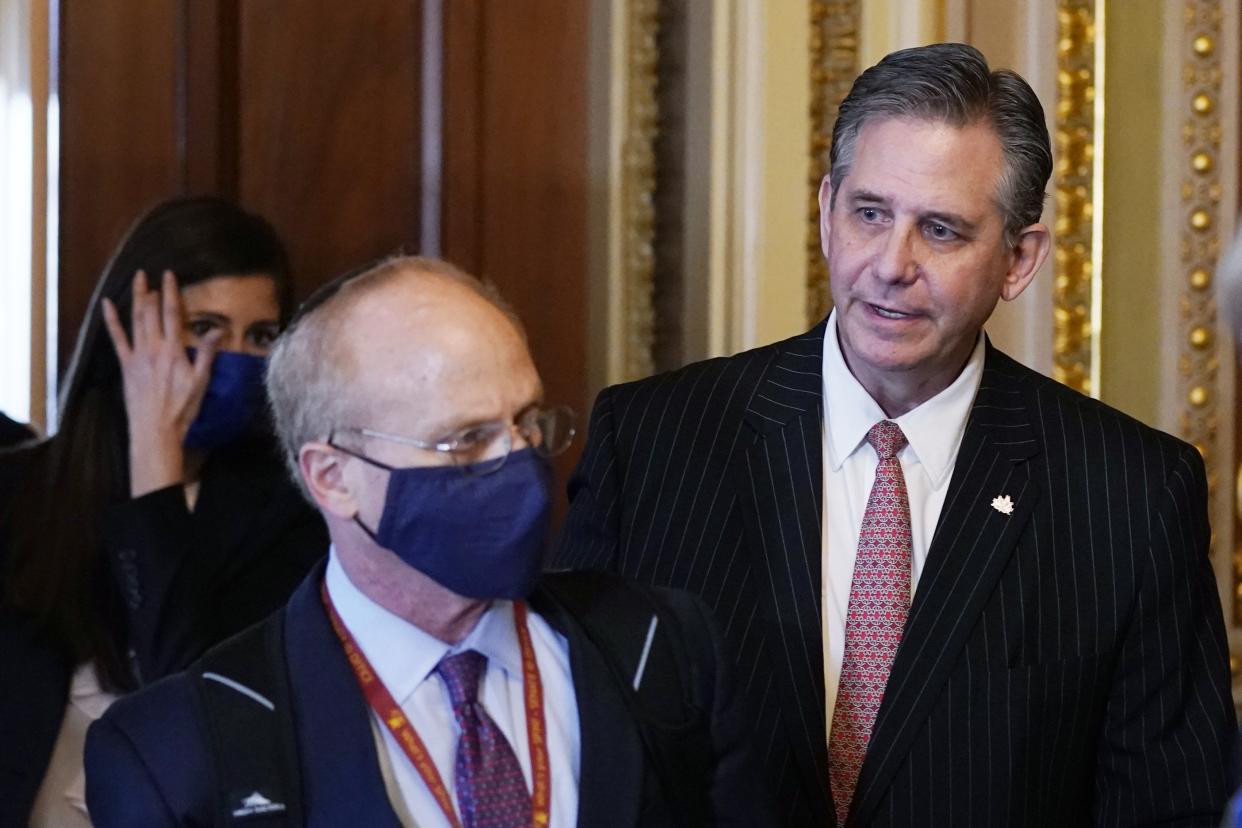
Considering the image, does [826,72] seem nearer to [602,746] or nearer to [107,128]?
[107,128]

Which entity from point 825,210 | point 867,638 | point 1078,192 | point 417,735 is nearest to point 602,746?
point 417,735

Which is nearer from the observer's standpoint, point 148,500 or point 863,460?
point 863,460

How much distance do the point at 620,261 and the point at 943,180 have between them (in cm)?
94

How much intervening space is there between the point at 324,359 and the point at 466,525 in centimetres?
Answer: 26

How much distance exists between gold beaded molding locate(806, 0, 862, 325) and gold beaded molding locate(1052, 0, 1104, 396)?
0.41 meters

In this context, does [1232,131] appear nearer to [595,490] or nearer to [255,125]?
[595,490]

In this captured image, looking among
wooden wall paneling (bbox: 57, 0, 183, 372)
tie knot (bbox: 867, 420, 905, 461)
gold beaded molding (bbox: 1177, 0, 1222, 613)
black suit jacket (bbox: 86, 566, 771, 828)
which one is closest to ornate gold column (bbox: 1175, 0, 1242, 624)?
gold beaded molding (bbox: 1177, 0, 1222, 613)

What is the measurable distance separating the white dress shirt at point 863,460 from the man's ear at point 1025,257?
0.43ft

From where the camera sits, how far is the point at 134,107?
298cm

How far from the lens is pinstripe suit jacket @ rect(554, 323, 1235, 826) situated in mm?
2311

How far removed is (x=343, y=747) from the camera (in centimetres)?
188

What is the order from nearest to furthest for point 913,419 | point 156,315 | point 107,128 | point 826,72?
point 913,419, point 156,315, point 107,128, point 826,72

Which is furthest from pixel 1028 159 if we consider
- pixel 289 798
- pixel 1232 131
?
pixel 289 798

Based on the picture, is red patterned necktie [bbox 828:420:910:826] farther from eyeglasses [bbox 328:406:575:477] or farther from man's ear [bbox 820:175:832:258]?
eyeglasses [bbox 328:406:575:477]
